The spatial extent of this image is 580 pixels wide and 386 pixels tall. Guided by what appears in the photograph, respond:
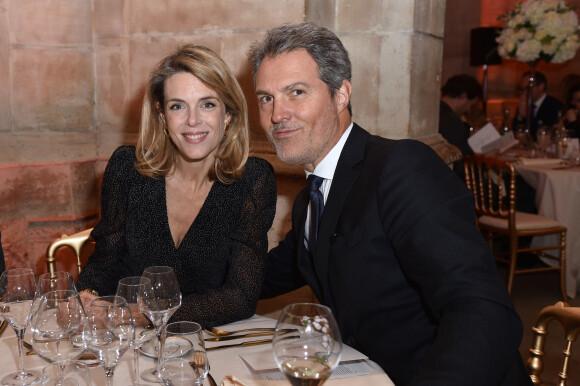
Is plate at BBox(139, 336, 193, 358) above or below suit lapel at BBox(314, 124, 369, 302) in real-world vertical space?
below

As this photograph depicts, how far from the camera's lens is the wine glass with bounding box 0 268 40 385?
1366 millimetres

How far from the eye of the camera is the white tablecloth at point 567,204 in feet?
16.0

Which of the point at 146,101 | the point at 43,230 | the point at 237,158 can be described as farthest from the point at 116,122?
the point at 237,158

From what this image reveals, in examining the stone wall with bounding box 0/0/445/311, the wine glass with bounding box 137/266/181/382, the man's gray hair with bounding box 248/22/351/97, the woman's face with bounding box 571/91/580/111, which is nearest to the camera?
the wine glass with bounding box 137/266/181/382

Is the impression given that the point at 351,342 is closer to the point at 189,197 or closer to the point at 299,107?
the point at 299,107

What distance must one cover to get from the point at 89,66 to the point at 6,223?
106 centimetres

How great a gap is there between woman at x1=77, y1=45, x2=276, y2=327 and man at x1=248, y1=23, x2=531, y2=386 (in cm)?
33

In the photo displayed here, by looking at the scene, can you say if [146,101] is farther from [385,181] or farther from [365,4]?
[385,181]

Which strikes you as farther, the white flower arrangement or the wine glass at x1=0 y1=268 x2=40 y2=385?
the white flower arrangement

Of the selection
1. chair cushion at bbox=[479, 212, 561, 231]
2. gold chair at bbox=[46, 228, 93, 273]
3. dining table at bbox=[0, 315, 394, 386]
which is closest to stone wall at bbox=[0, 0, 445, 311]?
gold chair at bbox=[46, 228, 93, 273]

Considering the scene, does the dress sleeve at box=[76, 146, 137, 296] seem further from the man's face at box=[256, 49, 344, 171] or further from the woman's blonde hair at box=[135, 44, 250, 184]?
the man's face at box=[256, 49, 344, 171]

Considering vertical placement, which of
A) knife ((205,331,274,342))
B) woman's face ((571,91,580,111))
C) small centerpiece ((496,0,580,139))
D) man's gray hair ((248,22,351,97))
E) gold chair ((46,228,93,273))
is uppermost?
small centerpiece ((496,0,580,139))

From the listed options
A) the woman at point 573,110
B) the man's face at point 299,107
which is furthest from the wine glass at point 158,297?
the woman at point 573,110

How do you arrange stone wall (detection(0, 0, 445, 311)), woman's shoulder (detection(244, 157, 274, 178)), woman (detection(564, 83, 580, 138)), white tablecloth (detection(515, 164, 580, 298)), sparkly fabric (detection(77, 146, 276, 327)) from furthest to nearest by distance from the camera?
1. woman (detection(564, 83, 580, 138))
2. white tablecloth (detection(515, 164, 580, 298))
3. stone wall (detection(0, 0, 445, 311))
4. woman's shoulder (detection(244, 157, 274, 178))
5. sparkly fabric (detection(77, 146, 276, 327))
